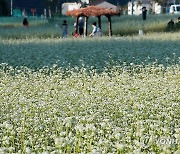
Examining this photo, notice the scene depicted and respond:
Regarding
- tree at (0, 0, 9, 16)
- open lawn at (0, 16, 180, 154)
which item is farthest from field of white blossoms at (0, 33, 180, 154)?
tree at (0, 0, 9, 16)

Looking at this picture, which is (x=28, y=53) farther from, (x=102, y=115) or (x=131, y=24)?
(x=131, y=24)

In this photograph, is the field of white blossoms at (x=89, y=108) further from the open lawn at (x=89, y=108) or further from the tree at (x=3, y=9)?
the tree at (x=3, y=9)

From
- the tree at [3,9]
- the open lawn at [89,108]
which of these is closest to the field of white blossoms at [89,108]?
the open lawn at [89,108]

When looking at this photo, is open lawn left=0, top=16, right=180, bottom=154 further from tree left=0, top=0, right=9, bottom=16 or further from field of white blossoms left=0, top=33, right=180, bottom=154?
tree left=0, top=0, right=9, bottom=16

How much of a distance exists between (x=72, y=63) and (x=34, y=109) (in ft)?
24.3

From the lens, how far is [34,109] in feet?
26.4

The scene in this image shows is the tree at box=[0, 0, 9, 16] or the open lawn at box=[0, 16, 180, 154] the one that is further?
the tree at box=[0, 0, 9, 16]

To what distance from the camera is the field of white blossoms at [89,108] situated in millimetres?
5707

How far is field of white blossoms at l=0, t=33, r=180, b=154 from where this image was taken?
5.71 metres

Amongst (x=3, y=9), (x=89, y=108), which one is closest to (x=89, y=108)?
(x=89, y=108)

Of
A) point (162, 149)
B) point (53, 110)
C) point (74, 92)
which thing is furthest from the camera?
point (74, 92)

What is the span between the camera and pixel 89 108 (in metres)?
8.17

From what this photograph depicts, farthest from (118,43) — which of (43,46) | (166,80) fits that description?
(166,80)

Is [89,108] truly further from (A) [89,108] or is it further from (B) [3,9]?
(B) [3,9]
